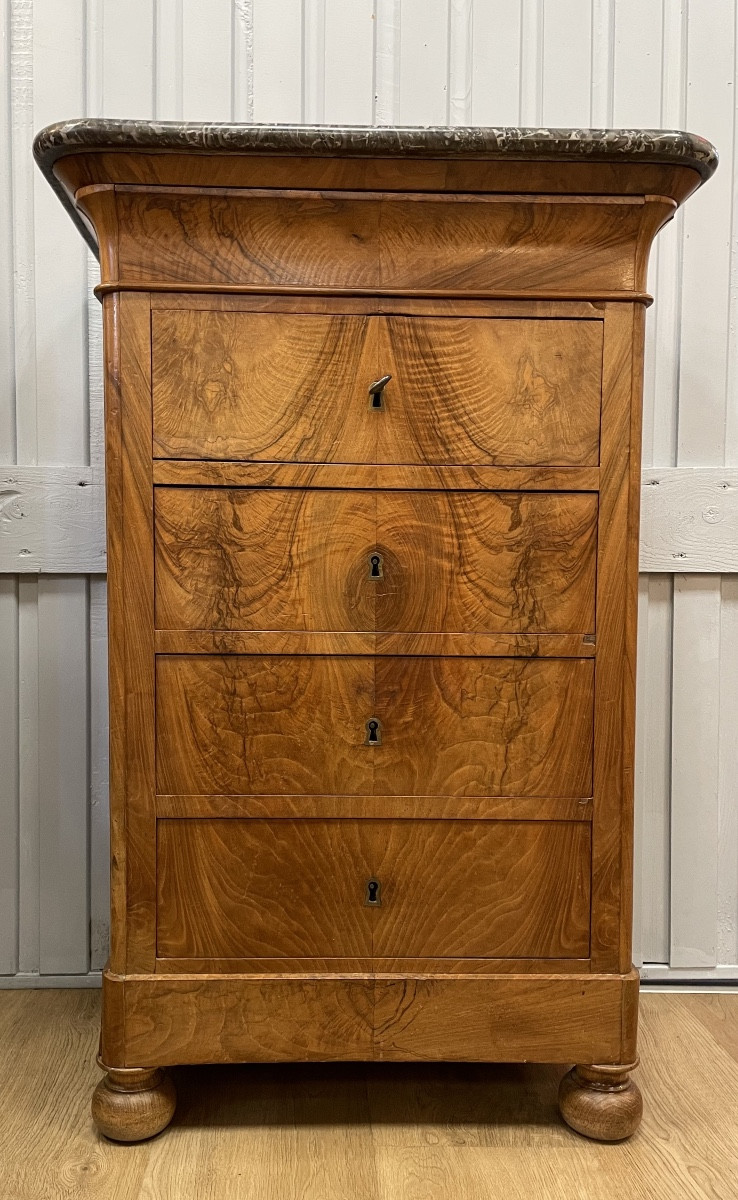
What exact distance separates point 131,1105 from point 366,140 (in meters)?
1.27

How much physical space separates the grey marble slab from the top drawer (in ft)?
0.63

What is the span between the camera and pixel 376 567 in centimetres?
124

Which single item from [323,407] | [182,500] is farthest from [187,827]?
[323,407]

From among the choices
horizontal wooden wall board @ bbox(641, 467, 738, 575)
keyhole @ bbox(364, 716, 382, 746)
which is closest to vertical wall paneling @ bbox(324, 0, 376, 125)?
horizontal wooden wall board @ bbox(641, 467, 738, 575)

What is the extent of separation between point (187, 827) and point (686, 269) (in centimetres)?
134

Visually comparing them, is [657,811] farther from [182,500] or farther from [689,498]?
[182,500]

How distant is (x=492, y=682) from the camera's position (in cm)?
A: 125

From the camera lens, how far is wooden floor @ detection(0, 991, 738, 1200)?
1.21 m

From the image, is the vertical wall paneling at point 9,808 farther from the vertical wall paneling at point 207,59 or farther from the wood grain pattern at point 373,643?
the vertical wall paneling at point 207,59

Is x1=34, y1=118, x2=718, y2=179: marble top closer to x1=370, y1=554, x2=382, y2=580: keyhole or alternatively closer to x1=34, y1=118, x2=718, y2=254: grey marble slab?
x1=34, y1=118, x2=718, y2=254: grey marble slab

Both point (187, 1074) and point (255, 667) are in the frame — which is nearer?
point (255, 667)

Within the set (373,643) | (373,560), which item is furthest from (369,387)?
(373,643)

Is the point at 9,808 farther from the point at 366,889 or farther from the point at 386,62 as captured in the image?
the point at 386,62

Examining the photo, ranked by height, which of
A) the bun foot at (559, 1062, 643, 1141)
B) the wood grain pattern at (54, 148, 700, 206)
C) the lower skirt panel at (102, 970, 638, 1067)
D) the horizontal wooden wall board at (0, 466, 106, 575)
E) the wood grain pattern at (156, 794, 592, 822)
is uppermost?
the wood grain pattern at (54, 148, 700, 206)
